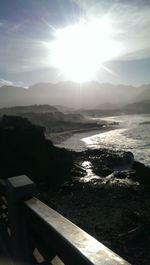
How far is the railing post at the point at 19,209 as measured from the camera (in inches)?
126

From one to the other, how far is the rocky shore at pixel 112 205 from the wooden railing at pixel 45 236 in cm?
833

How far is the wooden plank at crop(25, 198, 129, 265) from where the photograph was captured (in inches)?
69.3

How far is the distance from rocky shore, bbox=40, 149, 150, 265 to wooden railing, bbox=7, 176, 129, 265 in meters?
8.33

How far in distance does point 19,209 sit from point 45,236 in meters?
0.76

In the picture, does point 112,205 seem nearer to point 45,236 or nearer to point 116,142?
point 45,236

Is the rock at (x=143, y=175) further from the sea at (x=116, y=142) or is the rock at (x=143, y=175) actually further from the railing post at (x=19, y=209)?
the railing post at (x=19, y=209)

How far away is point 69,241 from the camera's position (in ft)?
6.77

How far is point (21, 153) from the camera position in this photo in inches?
923

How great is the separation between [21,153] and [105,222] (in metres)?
11.2

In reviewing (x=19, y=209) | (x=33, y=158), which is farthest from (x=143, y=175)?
(x=19, y=209)

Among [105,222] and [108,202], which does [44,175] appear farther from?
[105,222]

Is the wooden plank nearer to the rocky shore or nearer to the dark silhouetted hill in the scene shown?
the rocky shore

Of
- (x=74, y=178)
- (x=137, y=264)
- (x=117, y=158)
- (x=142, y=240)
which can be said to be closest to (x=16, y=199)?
(x=137, y=264)

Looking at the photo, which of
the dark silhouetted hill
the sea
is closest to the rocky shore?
the dark silhouetted hill
